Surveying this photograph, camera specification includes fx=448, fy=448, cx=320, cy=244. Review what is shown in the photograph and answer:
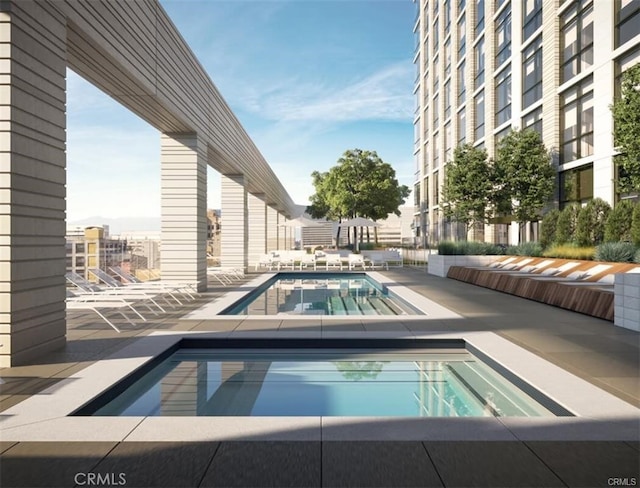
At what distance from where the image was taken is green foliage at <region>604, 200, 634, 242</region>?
12.1 meters

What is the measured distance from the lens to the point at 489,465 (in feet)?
8.87

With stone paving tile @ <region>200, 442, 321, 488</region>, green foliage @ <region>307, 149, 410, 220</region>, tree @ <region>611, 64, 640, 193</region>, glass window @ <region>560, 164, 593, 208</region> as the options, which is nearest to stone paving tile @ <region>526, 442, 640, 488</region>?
stone paving tile @ <region>200, 442, 321, 488</region>

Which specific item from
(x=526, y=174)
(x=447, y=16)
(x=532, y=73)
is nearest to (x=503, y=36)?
(x=532, y=73)

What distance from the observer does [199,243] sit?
1187 centimetres

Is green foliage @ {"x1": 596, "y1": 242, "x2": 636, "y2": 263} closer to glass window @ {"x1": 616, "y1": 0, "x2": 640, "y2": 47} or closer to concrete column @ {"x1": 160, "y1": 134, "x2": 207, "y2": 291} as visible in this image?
glass window @ {"x1": 616, "y1": 0, "x2": 640, "y2": 47}

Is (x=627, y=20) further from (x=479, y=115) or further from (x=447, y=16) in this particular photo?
(x=447, y=16)

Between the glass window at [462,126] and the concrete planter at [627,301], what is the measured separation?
22778mm

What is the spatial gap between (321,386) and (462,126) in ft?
90.4

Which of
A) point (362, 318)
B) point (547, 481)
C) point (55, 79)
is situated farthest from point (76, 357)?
point (547, 481)

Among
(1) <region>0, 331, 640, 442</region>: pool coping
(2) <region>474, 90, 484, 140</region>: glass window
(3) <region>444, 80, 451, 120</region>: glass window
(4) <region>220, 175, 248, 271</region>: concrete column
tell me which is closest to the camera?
(1) <region>0, 331, 640, 442</region>: pool coping

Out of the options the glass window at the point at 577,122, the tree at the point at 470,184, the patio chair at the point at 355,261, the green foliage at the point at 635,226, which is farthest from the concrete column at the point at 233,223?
the green foliage at the point at 635,226

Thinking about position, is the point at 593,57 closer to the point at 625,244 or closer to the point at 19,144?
the point at 625,244

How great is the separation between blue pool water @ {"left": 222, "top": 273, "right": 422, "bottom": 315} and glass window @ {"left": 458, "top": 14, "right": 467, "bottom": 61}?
19308 mm

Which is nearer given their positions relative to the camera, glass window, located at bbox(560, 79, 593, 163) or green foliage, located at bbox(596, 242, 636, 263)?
green foliage, located at bbox(596, 242, 636, 263)
